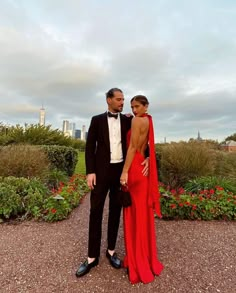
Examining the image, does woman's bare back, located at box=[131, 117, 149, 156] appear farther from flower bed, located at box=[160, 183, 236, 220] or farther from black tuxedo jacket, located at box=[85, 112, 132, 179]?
flower bed, located at box=[160, 183, 236, 220]

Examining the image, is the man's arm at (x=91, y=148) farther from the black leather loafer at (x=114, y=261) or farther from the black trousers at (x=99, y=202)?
the black leather loafer at (x=114, y=261)

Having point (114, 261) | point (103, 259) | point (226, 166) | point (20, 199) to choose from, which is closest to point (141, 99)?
point (114, 261)

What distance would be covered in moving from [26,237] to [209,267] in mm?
2709

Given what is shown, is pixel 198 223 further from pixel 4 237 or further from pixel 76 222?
pixel 4 237

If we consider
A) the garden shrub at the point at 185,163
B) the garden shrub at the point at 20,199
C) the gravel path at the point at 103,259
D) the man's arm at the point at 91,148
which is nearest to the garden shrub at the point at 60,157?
the garden shrub at the point at 20,199

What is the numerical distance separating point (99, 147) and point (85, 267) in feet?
4.59

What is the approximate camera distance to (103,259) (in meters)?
2.97

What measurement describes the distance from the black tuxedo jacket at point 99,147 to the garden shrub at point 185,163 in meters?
4.52

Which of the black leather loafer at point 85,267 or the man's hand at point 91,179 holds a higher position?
the man's hand at point 91,179

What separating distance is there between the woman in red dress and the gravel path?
15 cm

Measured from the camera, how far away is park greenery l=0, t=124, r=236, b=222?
14.6 feet

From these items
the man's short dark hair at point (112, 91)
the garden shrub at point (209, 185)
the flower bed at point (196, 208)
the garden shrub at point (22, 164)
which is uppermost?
the man's short dark hair at point (112, 91)

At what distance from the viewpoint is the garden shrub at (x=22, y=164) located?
6.20m

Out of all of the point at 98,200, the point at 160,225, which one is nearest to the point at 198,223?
the point at 160,225
